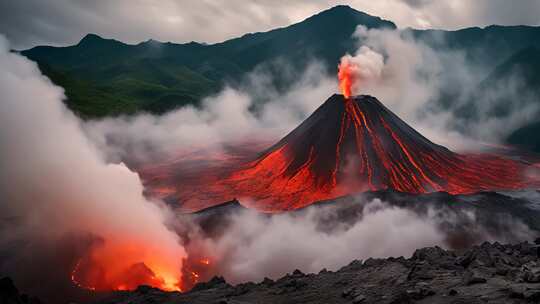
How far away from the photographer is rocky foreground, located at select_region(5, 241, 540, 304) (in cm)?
1031

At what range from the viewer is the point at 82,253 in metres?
20.3

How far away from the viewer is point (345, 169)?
138 ft

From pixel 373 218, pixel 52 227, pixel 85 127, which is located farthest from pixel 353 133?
pixel 85 127

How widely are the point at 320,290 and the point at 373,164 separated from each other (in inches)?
1203

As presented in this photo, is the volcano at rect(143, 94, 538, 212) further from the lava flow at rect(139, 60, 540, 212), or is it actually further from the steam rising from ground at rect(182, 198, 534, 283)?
the steam rising from ground at rect(182, 198, 534, 283)

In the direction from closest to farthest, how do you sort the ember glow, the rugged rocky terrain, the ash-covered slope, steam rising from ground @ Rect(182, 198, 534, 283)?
the rugged rocky terrain → the ember glow → steam rising from ground @ Rect(182, 198, 534, 283) → the ash-covered slope

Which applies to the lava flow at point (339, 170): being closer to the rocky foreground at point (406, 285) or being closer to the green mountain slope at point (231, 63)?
the rocky foreground at point (406, 285)

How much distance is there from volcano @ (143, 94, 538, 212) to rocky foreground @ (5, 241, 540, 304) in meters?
20.6

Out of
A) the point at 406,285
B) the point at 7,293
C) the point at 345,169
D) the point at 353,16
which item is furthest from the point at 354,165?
the point at 353,16

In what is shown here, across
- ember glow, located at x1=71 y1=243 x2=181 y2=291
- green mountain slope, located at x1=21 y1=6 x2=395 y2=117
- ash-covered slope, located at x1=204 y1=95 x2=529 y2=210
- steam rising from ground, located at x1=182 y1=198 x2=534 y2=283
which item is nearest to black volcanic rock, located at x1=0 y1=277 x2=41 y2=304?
ember glow, located at x1=71 y1=243 x2=181 y2=291

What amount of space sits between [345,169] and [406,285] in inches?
1198

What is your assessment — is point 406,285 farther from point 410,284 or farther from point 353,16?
point 353,16

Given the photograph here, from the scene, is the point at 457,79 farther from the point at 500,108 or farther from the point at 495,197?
the point at 495,197

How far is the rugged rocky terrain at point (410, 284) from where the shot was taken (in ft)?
33.8
